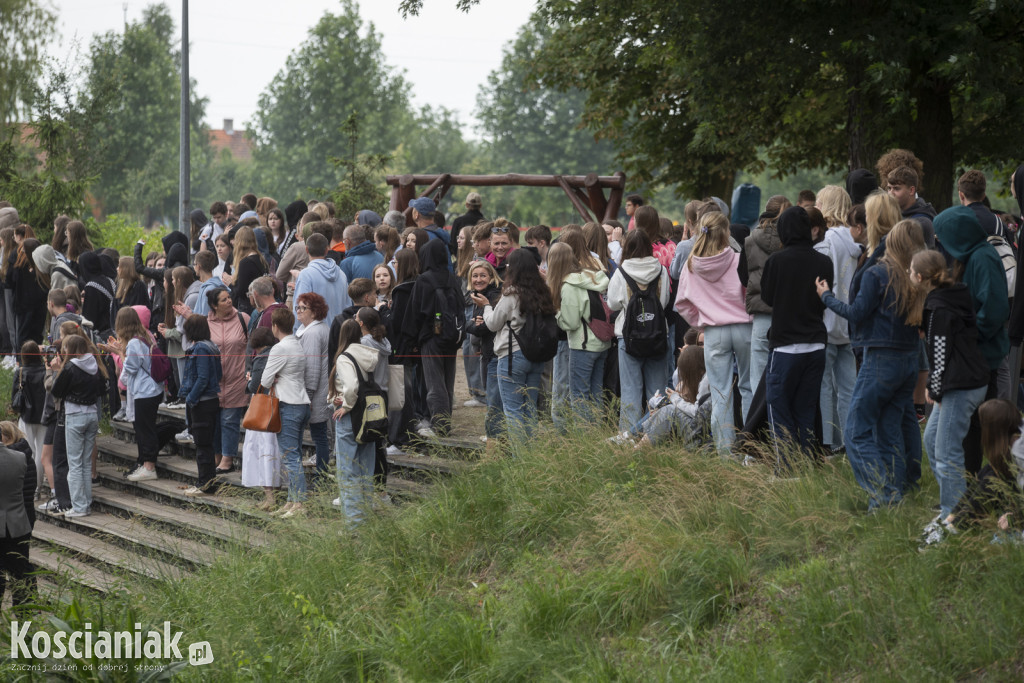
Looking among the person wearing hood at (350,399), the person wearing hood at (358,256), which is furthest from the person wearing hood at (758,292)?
the person wearing hood at (358,256)

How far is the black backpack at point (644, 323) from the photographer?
886 cm

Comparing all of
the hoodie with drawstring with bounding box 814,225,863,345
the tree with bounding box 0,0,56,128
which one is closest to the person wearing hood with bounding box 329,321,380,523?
the hoodie with drawstring with bounding box 814,225,863,345

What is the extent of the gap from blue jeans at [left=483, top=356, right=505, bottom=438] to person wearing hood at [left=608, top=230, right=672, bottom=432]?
1.26 metres

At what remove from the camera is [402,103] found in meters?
77.7

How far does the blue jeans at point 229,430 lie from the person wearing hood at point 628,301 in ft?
13.6

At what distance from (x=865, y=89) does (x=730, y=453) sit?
752cm

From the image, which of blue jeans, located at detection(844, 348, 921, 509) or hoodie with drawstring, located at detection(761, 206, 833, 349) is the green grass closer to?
blue jeans, located at detection(844, 348, 921, 509)

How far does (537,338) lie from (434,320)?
4.40ft

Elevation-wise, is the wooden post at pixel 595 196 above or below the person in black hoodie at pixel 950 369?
above

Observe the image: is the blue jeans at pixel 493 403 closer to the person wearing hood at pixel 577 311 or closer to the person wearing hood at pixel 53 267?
the person wearing hood at pixel 577 311

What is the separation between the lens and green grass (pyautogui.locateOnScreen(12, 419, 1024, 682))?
550cm

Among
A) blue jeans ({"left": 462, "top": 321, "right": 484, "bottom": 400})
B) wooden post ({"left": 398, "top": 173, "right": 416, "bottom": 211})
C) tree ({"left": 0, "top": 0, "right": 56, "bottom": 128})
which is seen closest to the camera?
blue jeans ({"left": 462, "top": 321, "right": 484, "bottom": 400})

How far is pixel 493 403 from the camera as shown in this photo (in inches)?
396

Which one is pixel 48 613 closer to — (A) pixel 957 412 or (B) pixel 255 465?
(B) pixel 255 465
